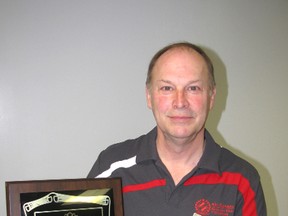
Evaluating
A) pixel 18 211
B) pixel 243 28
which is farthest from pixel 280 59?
pixel 18 211

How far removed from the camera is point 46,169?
1.50 metres

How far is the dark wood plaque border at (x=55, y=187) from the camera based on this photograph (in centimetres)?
92

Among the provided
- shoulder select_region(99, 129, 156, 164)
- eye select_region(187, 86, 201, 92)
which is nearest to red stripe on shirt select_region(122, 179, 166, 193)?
shoulder select_region(99, 129, 156, 164)

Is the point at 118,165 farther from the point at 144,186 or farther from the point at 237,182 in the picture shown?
the point at 237,182

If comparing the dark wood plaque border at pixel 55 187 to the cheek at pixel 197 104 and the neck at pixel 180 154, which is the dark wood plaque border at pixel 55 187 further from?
the cheek at pixel 197 104

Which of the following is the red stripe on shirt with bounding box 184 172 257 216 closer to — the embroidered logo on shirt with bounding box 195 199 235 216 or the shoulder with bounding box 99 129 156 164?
the embroidered logo on shirt with bounding box 195 199 235 216

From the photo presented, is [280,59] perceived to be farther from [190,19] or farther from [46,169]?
[46,169]

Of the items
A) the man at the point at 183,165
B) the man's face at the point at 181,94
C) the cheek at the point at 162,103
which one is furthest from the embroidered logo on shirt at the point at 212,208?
the cheek at the point at 162,103

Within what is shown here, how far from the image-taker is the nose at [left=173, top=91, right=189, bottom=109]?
1077 millimetres

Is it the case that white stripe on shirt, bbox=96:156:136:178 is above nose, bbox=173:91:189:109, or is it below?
below

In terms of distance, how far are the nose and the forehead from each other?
73 millimetres

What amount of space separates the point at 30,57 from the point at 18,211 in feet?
2.49

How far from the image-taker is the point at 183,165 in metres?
1.18

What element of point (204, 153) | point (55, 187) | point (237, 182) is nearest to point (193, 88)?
point (204, 153)
